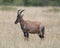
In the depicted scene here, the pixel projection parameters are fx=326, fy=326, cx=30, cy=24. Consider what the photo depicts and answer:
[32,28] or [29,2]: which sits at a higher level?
[32,28]

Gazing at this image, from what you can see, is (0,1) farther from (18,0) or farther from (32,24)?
(32,24)

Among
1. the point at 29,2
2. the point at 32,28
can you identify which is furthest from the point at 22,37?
the point at 29,2

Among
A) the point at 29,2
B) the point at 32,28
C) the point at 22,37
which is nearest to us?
the point at 32,28

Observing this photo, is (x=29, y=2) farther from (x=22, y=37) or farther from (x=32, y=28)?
(x=32, y=28)

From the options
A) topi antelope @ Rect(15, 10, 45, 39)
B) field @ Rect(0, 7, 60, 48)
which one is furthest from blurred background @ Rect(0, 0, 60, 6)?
topi antelope @ Rect(15, 10, 45, 39)

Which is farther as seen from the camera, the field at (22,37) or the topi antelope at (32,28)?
the topi antelope at (32,28)

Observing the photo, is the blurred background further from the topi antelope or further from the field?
the topi antelope

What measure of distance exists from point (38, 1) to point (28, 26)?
132ft

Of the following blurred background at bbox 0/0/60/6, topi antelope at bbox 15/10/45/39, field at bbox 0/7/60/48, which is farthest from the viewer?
blurred background at bbox 0/0/60/6

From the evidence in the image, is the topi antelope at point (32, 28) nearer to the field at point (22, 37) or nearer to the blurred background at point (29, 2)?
the field at point (22, 37)

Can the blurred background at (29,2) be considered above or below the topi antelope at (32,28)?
below

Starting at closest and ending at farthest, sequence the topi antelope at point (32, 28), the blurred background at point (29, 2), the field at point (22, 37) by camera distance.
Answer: the field at point (22, 37) → the topi antelope at point (32, 28) → the blurred background at point (29, 2)

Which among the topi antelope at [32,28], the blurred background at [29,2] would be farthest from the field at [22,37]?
the blurred background at [29,2]

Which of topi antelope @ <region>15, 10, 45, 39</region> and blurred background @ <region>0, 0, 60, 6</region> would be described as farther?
blurred background @ <region>0, 0, 60, 6</region>
